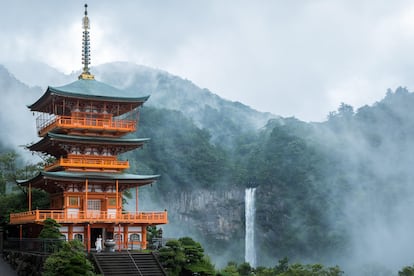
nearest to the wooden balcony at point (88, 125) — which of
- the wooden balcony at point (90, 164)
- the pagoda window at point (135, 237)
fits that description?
the wooden balcony at point (90, 164)

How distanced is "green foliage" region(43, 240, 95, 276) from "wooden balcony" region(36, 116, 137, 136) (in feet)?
31.5

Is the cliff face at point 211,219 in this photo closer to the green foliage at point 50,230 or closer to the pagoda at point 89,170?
the pagoda at point 89,170

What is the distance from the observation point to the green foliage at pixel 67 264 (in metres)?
25.5

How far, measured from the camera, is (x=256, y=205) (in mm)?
74125

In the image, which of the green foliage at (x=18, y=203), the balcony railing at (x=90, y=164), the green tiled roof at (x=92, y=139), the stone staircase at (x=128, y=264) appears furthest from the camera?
the green foliage at (x=18, y=203)

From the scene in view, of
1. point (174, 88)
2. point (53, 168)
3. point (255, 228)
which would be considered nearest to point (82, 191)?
point (53, 168)

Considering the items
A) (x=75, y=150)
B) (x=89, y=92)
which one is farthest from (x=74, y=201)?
(x=89, y=92)

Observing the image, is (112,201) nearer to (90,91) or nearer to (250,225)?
(90,91)

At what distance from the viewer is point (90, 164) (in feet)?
113

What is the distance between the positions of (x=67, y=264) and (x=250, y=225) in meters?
48.9

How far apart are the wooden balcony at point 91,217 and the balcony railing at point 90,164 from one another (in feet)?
8.28

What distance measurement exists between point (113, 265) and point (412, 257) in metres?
44.0

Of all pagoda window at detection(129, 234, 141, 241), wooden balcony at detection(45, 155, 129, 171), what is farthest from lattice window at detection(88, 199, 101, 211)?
pagoda window at detection(129, 234, 141, 241)

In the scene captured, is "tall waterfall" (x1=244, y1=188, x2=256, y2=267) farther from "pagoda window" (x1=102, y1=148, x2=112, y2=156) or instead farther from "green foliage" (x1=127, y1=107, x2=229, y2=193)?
"pagoda window" (x1=102, y1=148, x2=112, y2=156)
